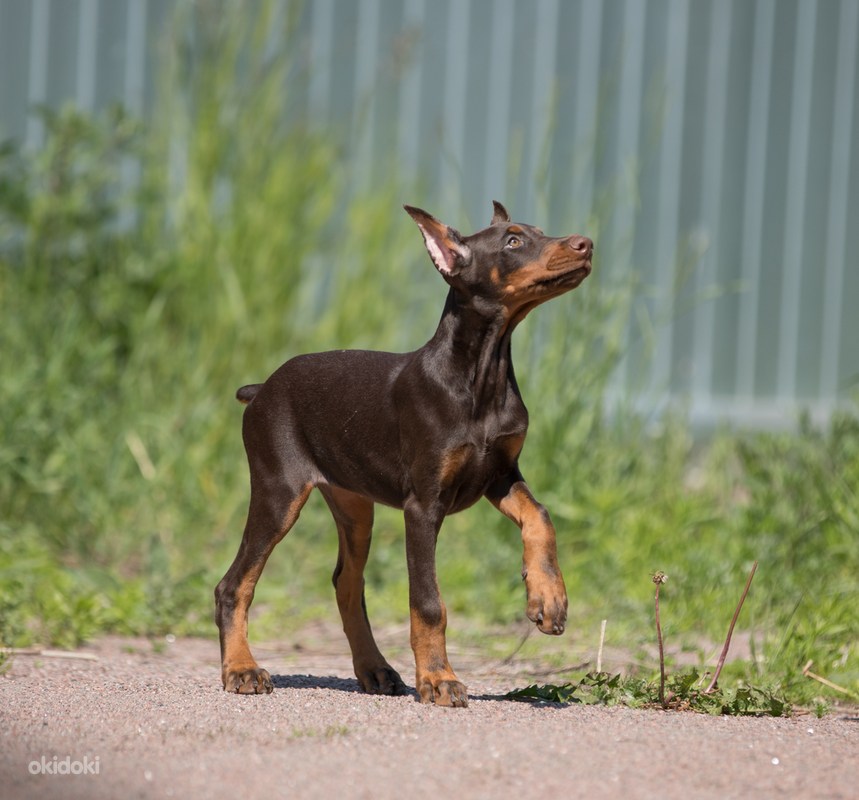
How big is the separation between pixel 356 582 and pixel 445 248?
3.60 feet

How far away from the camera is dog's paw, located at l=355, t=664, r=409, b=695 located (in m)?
4.02

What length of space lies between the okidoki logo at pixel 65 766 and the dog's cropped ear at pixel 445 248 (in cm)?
167

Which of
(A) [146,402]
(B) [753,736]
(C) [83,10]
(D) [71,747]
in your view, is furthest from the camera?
(C) [83,10]

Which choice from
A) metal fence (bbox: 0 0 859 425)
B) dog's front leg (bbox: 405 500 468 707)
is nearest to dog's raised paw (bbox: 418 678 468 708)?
dog's front leg (bbox: 405 500 468 707)

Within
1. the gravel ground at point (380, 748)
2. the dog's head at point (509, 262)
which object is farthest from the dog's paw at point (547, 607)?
the dog's head at point (509, 262)

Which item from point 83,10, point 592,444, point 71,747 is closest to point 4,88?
point 83,10

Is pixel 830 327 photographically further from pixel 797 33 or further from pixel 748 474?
pixel 748 474

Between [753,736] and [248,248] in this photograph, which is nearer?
[753,736]

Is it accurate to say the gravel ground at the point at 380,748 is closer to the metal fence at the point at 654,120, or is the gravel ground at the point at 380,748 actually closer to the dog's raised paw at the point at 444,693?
the dog's raised paw at the point at 444,693

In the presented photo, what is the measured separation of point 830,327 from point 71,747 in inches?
267

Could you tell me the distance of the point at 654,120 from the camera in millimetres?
8539

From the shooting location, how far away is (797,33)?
8.68 m

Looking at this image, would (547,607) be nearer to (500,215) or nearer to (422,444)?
(422,444)

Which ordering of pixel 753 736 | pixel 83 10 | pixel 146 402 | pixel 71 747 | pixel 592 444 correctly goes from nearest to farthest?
pixel 71 747, pixel 753 736, pixel 592 444, pixel 146 402, pixel 83 10
